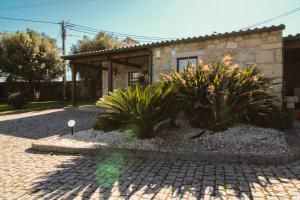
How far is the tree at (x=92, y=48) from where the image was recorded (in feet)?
58.1

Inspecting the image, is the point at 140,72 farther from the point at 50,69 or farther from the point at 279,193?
the point at 279,193

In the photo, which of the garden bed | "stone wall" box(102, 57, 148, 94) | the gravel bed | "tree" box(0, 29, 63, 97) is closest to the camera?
the garden bed

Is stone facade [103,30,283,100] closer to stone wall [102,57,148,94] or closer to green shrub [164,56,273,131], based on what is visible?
green shrub [164,56,273,131]

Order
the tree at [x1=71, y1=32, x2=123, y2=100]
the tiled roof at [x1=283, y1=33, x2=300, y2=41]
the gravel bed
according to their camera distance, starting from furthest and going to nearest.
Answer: the tree at [x1=71, y1=32, x2=123, y2=100] → the tiled roof at [x1=283, y1=33, x2=300, y2=41] → the gravel bed

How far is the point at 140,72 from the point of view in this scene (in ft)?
43.9

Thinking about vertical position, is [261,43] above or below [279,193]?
above

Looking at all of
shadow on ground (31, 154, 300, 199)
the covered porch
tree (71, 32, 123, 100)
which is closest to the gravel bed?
shadow on ground (31, 154, 300, 199)

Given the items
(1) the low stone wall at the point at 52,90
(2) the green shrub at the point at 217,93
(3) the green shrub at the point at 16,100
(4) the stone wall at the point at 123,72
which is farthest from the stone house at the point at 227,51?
(1) the low stone wall at the point at 52,90

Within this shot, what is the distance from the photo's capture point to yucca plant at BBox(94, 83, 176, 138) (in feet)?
15.0

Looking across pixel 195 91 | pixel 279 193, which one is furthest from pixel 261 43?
pixel 279 193

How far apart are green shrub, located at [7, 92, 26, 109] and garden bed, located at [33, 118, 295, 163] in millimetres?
8673

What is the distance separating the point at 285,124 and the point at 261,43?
9.19ft

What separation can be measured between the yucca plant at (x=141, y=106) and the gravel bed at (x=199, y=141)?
1.25 feet

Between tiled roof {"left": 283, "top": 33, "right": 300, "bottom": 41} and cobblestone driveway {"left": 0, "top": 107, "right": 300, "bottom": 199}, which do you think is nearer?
cobblestone driveway {"left": 0, "top": 107, "right": 300, "bottom": 199}
